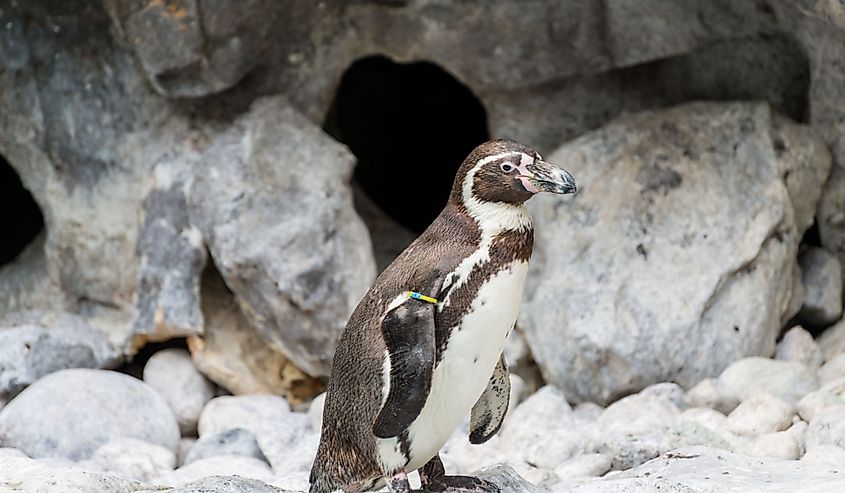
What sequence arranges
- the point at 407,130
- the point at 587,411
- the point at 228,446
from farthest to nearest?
the point at 407,130 < the point at 587,411 < the point at 228,446

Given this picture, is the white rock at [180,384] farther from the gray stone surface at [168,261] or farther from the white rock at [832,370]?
the white rock at [832,370]

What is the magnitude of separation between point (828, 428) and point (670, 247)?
1.11m

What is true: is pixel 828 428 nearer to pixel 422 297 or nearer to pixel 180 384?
pixel 422 297

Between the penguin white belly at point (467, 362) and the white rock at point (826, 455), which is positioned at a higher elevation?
the penguin white belly at point (467, 362)

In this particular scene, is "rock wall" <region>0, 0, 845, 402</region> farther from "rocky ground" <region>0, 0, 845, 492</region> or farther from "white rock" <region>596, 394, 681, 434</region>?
"white rock" <region>596, 394, 681, 434</region>

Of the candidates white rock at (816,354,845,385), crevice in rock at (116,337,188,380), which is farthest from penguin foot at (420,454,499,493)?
crevice in rock at (116,337,188,380)

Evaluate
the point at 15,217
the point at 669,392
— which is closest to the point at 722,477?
the point at 669,392

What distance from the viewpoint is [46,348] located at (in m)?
4.61

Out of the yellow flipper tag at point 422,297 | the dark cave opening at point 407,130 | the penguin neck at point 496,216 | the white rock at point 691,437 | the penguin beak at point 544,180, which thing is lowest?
the dark cave opening at point 407,130

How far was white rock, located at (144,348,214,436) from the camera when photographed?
14.9 feet

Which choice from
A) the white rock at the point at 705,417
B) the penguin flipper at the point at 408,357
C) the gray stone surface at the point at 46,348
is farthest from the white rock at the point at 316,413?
the penguin flipper at the point at 408,357

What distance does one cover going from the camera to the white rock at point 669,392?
13.1ft

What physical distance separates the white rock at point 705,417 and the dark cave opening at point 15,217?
370 cm

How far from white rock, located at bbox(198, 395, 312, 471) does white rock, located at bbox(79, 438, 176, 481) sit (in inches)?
9.3
